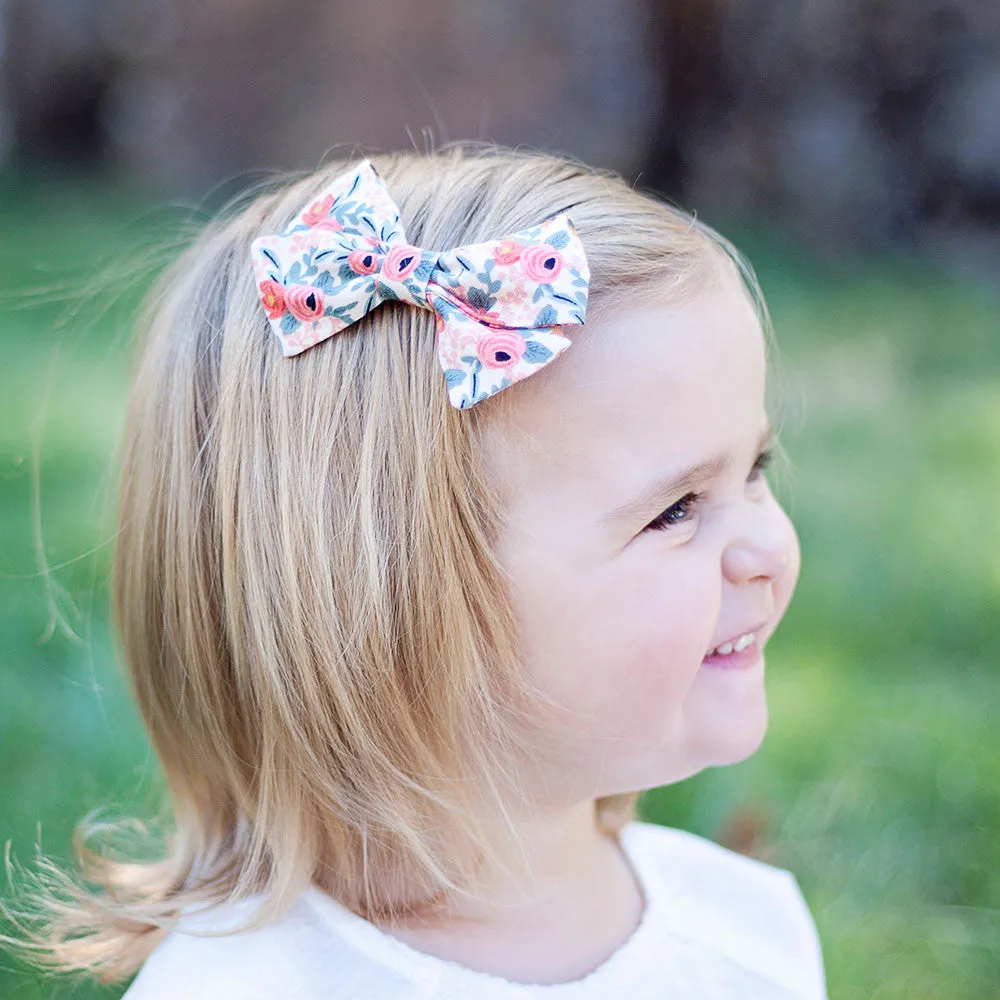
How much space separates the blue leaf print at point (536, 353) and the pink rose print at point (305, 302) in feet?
0.68

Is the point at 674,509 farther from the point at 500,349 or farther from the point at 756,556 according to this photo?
the point at 500,349

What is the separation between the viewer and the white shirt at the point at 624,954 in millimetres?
1193

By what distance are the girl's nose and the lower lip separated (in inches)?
3.3

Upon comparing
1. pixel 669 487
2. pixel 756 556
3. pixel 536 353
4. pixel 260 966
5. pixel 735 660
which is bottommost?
pixel 260 966

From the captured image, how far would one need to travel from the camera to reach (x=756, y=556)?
4.05ft

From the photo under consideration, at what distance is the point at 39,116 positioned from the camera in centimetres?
600

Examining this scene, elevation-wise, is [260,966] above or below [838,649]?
above

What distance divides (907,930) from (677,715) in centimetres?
98

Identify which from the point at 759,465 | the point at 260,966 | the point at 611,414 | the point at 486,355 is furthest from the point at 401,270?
the point at 260,966

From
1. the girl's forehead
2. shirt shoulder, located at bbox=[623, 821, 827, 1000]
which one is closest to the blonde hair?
the girl's forehead

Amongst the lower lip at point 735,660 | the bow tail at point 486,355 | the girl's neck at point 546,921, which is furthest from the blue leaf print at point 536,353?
the girl's neck at point 546,921

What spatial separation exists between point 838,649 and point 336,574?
1752mm

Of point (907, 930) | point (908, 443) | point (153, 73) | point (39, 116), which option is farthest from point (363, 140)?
point (907, 930)

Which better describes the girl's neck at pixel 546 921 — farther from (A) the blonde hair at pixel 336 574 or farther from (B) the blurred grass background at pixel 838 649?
(B) the blurred grass background at pixel 838 649
